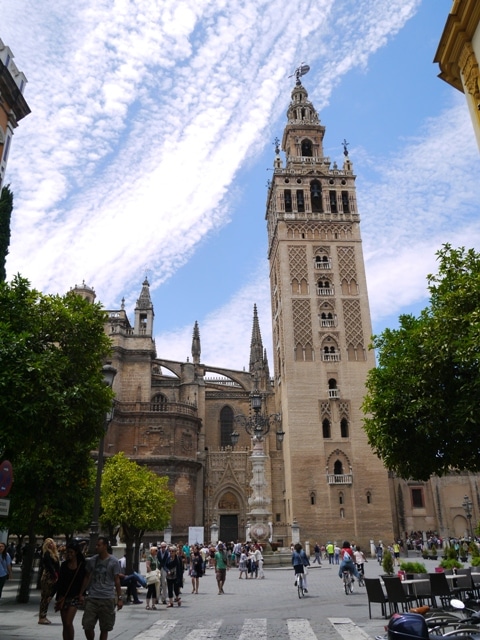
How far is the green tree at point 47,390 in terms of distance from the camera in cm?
930

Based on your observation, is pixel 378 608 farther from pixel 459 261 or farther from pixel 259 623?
pixel 459 261

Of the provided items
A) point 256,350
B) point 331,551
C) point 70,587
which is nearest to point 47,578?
point 70,587

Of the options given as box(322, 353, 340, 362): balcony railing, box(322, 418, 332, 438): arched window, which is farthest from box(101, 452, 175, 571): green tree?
box(322, 353, 340, 362): balcony railing

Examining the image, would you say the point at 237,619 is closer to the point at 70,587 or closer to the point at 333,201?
the point at 70,587

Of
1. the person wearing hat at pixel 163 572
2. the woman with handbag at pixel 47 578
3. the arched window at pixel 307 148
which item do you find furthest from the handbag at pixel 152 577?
the arched window at pixel 307 148

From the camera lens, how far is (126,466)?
21266 millimetres

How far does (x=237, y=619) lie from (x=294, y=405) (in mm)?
26077

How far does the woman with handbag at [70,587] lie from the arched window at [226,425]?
1400 inches

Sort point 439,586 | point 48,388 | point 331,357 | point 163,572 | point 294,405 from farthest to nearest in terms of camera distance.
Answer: point 331,357
point 294,405
point 163,572
point 48,388
point 439,586

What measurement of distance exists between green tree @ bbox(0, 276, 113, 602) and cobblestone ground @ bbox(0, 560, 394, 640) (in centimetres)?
284

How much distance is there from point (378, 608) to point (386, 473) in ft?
84.4

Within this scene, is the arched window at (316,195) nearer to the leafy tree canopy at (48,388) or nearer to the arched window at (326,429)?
the arched window at (326,429)

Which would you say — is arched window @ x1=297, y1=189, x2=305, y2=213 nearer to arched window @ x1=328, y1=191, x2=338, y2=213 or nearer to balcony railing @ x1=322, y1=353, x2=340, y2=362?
arched window @ x1=328, y1=191, x2=338, y2=213

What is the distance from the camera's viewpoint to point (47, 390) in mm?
9766
